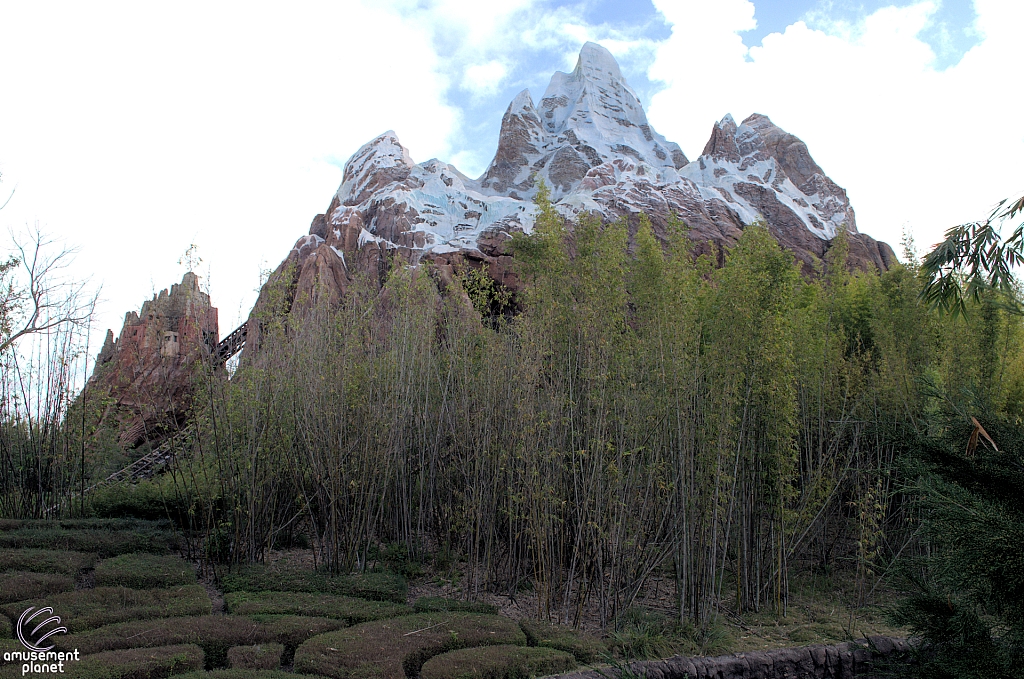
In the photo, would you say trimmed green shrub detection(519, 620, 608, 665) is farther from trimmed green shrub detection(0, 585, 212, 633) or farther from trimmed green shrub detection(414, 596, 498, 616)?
trimmed green shrub detection(0, 585, 212, 633)

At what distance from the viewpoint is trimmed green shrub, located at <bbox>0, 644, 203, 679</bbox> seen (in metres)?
2.64

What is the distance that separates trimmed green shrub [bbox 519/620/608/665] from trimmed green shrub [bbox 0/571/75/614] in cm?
305

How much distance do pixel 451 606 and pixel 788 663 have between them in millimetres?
2283

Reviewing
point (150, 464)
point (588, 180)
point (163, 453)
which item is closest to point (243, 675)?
point (163, 453)

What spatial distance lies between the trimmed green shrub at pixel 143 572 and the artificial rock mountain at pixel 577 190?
684 cm

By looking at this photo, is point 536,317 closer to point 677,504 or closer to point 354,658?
point 677,504

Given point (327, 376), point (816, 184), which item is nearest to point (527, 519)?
point (327, 376)

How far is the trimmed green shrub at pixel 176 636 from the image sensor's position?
304 centimetres

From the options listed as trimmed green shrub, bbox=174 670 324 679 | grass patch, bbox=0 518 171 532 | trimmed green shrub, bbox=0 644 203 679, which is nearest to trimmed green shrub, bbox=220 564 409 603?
trimmed green shrub, bbox=0 644 203 679

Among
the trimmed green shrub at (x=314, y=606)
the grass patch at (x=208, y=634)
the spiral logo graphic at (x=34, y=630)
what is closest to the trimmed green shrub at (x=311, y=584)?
the trimmed green shrub at (x=314, y=606)

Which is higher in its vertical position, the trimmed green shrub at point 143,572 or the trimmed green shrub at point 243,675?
the trimmed green shrub at point 143,572

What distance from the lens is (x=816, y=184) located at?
865 inches

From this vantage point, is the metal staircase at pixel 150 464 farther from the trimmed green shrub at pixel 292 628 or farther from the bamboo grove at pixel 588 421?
the trimmed green shrub at pixel 292 628

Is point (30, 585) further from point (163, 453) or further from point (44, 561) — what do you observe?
point (163, 453)
